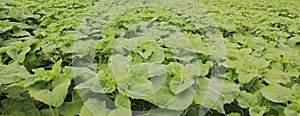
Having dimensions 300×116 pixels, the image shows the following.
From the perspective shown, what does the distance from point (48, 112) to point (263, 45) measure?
1.51m

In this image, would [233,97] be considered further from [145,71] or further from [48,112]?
[48,112]

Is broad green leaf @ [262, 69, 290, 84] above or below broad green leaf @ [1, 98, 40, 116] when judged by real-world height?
below

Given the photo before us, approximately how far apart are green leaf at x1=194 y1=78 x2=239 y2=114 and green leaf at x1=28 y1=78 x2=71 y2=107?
19.8 inches

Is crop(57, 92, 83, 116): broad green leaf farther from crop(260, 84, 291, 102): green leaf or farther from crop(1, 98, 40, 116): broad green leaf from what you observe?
crop(260, 84, 291, 102): green leaf

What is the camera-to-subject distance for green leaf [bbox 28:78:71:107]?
104cm

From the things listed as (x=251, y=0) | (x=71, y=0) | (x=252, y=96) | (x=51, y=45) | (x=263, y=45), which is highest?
(x=51, y=45)

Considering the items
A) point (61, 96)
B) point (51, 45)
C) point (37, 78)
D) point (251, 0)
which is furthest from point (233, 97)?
point (251, 0)

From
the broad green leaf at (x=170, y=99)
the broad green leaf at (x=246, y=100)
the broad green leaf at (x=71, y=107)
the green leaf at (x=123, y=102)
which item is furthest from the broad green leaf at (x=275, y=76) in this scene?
the broad green leaf at (x=71, y=107)

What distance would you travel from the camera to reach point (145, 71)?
1229mm

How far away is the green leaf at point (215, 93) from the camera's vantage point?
1.14 meters

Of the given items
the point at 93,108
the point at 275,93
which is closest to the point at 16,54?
the point at 93,108

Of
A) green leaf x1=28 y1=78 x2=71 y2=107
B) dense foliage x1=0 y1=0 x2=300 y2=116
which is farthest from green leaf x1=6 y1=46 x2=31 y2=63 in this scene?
green leaf x1=28 y1=78 x2=71 y2=107

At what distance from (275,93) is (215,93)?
292 millimetres

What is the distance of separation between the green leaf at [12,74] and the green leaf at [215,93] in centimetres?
71
